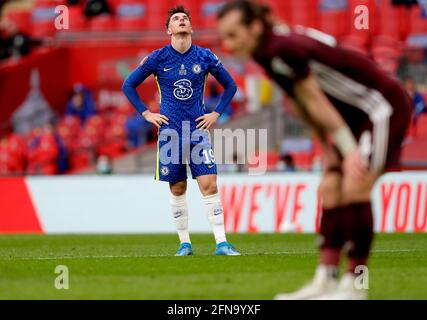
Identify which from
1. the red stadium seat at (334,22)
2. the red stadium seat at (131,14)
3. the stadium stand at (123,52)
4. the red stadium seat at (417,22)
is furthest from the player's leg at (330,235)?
the red stadium seat at (131,14)

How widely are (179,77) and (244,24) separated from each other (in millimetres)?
4673

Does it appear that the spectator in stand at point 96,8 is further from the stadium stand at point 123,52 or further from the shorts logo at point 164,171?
the shorts logo at point 164,171

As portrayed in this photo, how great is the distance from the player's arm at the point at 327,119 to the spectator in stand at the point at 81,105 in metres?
19.7

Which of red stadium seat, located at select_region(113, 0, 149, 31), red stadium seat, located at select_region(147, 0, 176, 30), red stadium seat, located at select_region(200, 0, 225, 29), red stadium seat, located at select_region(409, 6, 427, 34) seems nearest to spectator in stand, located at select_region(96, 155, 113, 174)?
red stadium seat, located at select_region(200, 0, 225, 29)

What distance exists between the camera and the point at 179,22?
441 inches

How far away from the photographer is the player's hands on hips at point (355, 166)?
690 cm

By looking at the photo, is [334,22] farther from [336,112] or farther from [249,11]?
[249,11]

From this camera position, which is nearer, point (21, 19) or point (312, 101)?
point (312, 101)

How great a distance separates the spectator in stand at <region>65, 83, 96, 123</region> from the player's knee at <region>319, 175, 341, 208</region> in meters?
19.4

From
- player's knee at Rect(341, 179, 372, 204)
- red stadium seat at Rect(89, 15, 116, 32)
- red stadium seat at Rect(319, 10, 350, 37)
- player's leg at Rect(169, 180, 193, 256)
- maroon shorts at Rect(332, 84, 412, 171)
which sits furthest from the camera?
red stadium seat at Rect(89, 15, 116, 32)

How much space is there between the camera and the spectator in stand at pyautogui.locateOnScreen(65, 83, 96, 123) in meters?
26.4

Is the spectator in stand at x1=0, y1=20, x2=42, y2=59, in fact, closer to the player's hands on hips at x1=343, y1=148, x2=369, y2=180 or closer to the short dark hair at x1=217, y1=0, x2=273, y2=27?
the short dark hair at x1=217, y1=0, x2=273, y2=27

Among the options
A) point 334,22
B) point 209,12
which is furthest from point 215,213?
point 209,12
